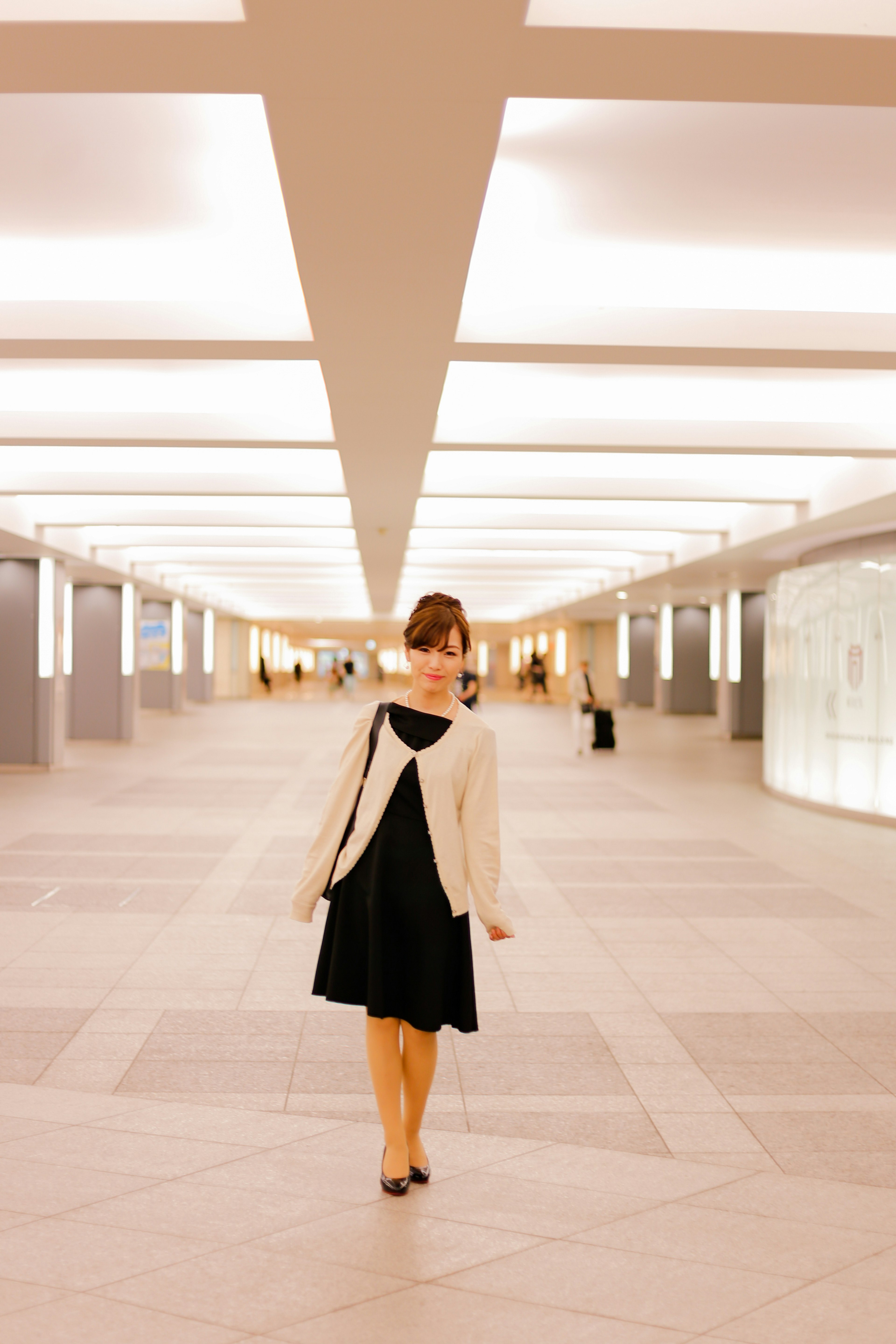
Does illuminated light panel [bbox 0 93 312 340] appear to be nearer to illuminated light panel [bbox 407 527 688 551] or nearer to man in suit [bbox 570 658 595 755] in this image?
illuminated light panel [bbox 407 527 688 551]

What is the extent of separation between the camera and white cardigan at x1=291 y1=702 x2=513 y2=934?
3.55 meters

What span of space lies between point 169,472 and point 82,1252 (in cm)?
1098

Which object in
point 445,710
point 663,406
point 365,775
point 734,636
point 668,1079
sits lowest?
point 668,1079

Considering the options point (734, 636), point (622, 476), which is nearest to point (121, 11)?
point (622, 476)

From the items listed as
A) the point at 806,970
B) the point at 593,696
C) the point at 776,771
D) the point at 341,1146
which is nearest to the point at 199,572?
the point at 593,696

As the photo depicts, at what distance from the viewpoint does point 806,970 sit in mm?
6680

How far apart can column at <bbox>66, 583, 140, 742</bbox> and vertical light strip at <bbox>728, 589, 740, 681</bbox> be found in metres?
14.0

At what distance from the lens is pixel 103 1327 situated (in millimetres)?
2816

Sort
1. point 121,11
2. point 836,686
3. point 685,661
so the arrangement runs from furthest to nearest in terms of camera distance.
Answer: point 685,661 → point 836,686 → point 121,11

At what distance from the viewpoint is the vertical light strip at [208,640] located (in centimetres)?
3959

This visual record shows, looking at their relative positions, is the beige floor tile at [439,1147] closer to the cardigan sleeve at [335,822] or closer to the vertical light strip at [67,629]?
the cardigan sleeve at [335,822]

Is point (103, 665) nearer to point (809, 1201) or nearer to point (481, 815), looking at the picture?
point (481, 815)

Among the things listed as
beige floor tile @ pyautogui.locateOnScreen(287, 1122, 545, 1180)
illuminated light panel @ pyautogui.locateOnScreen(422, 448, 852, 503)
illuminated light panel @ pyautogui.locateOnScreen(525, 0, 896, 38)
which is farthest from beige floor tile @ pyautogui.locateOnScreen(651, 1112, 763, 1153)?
illuminated light panel @ pyautogui.locateOnScreen(422, 448, 852, 503)

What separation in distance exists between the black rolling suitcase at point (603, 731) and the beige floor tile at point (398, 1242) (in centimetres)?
1933
